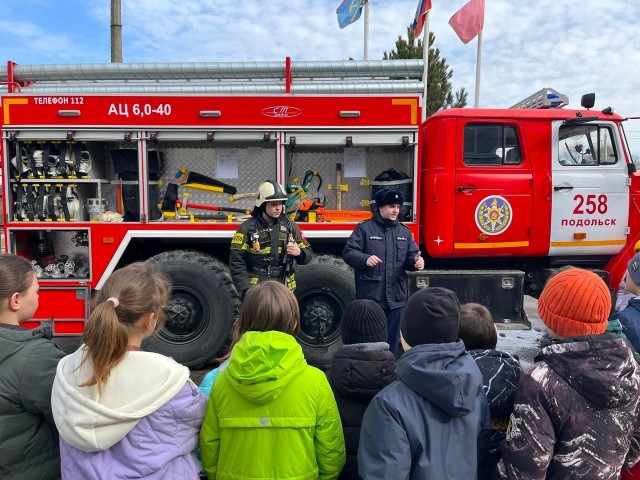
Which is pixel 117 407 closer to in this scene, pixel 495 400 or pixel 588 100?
pixel 495 400

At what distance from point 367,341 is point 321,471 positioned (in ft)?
1.79

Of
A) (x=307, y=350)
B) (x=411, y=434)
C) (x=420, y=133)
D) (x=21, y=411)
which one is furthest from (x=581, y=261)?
(x=21, y=411)

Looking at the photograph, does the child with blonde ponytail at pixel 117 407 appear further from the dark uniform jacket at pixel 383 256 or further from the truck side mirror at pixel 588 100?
the truck side mirror at pixel 588 100

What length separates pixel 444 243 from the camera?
4.73 metres

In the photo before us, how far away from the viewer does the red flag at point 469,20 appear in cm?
736

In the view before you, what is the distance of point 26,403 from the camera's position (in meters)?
1.62

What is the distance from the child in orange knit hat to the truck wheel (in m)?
3.12

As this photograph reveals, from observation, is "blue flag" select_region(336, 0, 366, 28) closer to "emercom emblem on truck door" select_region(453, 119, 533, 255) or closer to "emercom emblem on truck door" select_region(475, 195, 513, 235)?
"emercom emblem on truck door" select_region(453, 119, 533, 255)

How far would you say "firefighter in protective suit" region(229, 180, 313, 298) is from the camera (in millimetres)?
3797

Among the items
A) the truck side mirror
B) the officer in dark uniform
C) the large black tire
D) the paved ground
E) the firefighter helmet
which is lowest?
the paved ground

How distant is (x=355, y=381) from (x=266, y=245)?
217cm

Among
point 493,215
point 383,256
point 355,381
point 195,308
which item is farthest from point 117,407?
point 493,215

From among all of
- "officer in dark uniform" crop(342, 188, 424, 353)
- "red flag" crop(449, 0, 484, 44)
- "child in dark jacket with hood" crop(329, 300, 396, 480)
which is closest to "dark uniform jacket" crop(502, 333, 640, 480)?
"child in dark jacket with hood" crop(329, 300, 396, 480)

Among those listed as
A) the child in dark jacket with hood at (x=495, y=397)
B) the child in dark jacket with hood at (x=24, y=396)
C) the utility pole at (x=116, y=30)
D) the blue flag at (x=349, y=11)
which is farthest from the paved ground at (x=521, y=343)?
the utility pole at (x=116, y=30)
